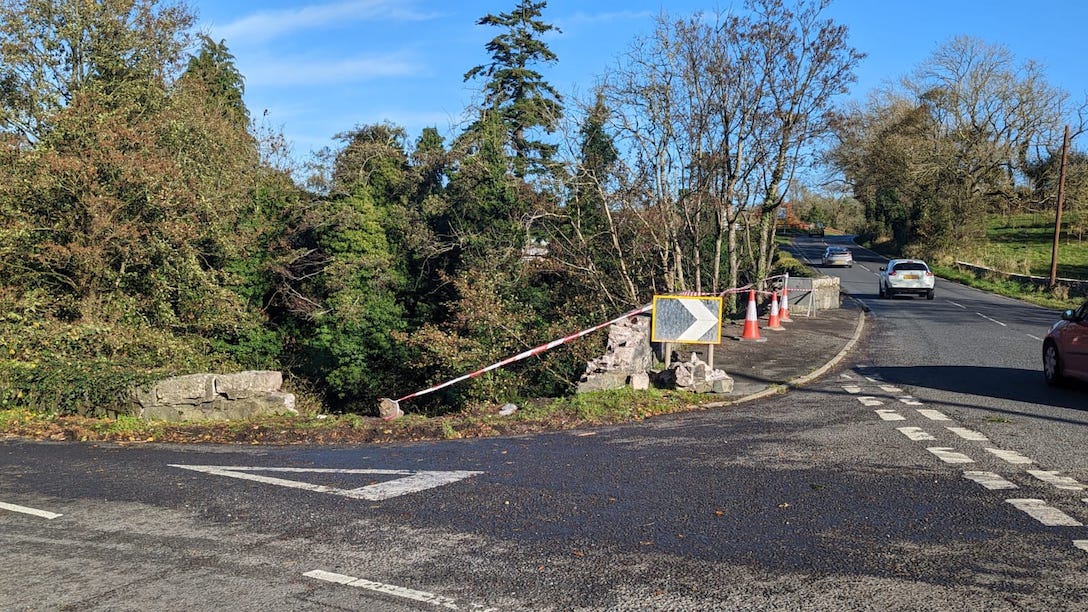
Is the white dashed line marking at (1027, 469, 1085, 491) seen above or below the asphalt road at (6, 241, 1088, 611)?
above

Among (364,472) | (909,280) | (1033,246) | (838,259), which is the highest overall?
(1033,246)

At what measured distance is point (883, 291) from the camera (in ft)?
120

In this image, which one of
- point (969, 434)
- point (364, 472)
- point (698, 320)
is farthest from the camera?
point (698, 320)

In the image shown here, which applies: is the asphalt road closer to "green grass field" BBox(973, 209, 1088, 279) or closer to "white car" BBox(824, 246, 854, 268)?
"green grass field" BBox(973, 209, 1088, 279)

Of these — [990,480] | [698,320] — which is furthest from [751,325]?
[990,480]

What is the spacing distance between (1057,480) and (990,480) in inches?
20.4

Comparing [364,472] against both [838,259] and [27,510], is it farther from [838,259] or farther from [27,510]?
Answer: [838,259]

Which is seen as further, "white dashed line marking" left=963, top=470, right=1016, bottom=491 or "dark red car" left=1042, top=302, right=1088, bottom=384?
"dark red car" left=1042, top=302, right=1088, bottom=384

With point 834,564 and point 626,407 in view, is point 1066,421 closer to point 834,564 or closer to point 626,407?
point 626,407

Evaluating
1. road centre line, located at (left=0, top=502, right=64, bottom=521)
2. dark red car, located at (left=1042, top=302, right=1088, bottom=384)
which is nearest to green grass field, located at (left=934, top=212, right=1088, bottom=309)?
dark red car, located at (left=1042, top=302, right=1088, bottom=384)

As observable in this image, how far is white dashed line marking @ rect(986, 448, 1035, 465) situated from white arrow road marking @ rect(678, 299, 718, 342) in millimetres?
4496

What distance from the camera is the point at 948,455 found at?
25.3ft

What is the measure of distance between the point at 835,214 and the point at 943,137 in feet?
121

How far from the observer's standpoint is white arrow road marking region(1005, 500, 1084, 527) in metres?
5.50
